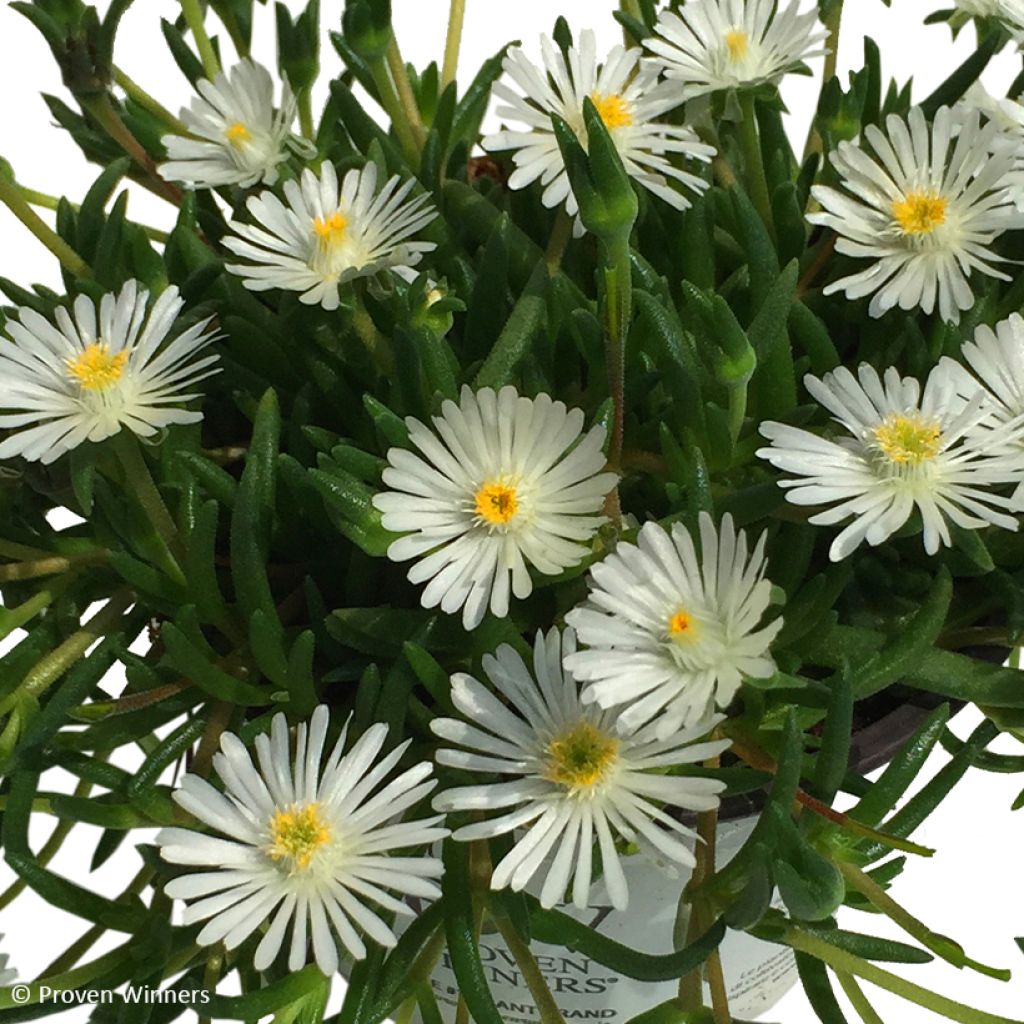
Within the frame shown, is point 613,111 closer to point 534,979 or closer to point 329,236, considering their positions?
point 329,236

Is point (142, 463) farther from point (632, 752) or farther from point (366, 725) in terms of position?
point (632, 752)

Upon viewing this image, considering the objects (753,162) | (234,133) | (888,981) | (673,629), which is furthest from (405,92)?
(888,981)

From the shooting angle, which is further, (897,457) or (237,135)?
(237,135)

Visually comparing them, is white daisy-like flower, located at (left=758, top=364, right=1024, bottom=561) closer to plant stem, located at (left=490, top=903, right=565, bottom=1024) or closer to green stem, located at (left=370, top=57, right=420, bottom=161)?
plant stem, located at (left=490, top=903, right=565, bottom=1024)

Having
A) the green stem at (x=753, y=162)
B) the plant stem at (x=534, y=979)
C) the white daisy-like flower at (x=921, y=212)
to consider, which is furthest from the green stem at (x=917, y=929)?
the green stem at (x=753, y=162)

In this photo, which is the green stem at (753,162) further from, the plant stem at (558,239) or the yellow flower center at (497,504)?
the yellow flower center at (497,504)

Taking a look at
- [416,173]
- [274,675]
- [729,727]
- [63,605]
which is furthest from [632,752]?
[416,173]

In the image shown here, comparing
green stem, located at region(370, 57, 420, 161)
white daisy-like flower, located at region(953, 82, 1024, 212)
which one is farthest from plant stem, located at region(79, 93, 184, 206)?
white daisy-like flower, located at region(953, 82, 1024, 212)
